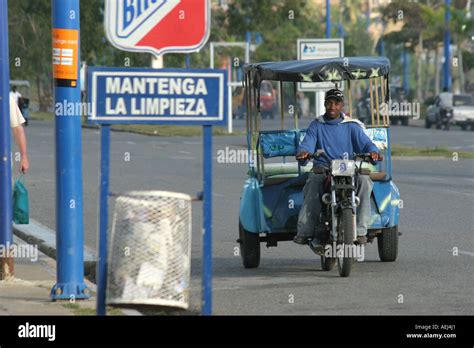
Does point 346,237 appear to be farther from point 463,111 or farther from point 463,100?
point 463,100

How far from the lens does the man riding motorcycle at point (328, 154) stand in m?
13.1

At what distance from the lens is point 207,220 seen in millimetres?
8594

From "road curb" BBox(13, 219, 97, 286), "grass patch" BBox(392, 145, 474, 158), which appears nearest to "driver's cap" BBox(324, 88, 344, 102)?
"road curb" BBox(13, 219, 97, 286)

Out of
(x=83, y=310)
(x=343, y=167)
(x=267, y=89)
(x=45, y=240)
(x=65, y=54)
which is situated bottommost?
(x=83, y=310)

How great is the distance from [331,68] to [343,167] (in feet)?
4.62

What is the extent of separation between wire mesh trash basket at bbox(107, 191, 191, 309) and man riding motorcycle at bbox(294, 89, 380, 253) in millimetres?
4300

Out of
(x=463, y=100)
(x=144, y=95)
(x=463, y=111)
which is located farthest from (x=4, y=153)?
(x=463, y=100)

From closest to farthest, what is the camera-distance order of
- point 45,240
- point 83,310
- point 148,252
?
1. point 148,252
2. point 83,310
3. point 45,240

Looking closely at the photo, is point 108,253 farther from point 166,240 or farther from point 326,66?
point 326,66

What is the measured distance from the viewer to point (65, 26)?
10.9m

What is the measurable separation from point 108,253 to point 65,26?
247 centimetres

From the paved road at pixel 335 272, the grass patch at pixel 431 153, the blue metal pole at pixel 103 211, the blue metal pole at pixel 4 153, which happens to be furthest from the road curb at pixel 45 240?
the grass patch at pixel 431 153

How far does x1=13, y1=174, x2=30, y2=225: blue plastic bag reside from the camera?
43.9ft

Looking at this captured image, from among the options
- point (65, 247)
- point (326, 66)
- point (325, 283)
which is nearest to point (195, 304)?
point (65, 247)
